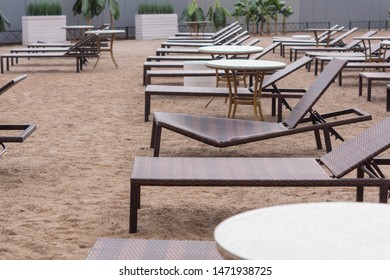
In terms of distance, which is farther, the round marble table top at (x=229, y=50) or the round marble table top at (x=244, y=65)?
the round marble table top at (x=229, y=50)

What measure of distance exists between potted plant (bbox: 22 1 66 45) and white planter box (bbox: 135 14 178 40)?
→ 281 cm

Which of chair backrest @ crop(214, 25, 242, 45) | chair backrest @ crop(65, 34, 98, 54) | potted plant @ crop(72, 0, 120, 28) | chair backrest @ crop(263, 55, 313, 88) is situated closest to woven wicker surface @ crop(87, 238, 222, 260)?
chair backrest @ crop(263, 55, 313, 88)

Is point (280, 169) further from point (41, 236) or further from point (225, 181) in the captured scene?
point (41, 236)

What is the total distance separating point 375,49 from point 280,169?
9861 mm

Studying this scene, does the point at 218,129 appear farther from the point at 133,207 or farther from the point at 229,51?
the point at 229,51

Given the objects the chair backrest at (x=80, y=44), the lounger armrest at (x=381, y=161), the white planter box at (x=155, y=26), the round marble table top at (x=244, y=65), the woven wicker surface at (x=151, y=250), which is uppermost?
the round marble table top at (x=244, y=65)

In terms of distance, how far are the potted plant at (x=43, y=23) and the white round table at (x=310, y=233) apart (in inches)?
795

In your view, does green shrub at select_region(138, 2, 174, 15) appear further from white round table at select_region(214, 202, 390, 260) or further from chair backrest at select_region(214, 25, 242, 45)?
white round table at select_region(214, 202, 390, 260)

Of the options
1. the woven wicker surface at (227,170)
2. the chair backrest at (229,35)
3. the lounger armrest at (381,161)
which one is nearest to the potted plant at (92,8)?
the chair backrest at (229,35)

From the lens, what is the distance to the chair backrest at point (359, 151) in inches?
177

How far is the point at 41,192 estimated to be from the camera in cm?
548

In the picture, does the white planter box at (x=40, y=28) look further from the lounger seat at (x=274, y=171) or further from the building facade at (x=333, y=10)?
the lounger seat at (x=274, y=171)

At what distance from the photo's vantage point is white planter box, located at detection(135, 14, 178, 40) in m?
24.9

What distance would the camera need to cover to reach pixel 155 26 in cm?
2530
